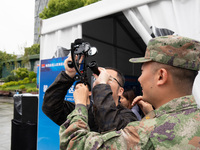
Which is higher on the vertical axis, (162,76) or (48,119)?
(162,76)

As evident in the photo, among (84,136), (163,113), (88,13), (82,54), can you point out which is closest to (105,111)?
(84,136)

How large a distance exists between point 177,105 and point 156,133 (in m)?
0.20

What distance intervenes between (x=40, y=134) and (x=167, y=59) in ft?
8.76

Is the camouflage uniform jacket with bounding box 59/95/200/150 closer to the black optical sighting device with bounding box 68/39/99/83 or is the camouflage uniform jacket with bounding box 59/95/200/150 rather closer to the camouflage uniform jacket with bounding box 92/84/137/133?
the camouflage uniform jacket with bounding box 92/84/137/133

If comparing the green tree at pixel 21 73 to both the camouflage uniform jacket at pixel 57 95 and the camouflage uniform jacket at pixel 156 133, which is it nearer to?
the camouflage uniform jacket at pixel 57 95

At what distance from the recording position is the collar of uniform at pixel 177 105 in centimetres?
87

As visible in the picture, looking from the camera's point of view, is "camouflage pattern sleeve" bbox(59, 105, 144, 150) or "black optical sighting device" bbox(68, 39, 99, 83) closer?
"camouflage pattern sleeve" bbox(59, 105, 144, 150)

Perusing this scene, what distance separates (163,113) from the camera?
0.90 meters

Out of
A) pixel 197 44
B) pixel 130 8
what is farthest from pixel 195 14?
pixel 197 44

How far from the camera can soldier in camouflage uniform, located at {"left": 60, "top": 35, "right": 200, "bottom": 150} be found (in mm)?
772

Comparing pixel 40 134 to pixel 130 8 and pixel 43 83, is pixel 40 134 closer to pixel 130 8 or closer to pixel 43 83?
pixel 43 83

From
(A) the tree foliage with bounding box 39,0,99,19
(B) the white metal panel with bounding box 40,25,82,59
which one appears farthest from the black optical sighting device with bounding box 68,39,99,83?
(A) the tree foliage with bounding box 39,0,99,19

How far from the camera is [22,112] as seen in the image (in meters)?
3.42

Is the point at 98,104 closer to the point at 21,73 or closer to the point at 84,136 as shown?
the point at 84,136
